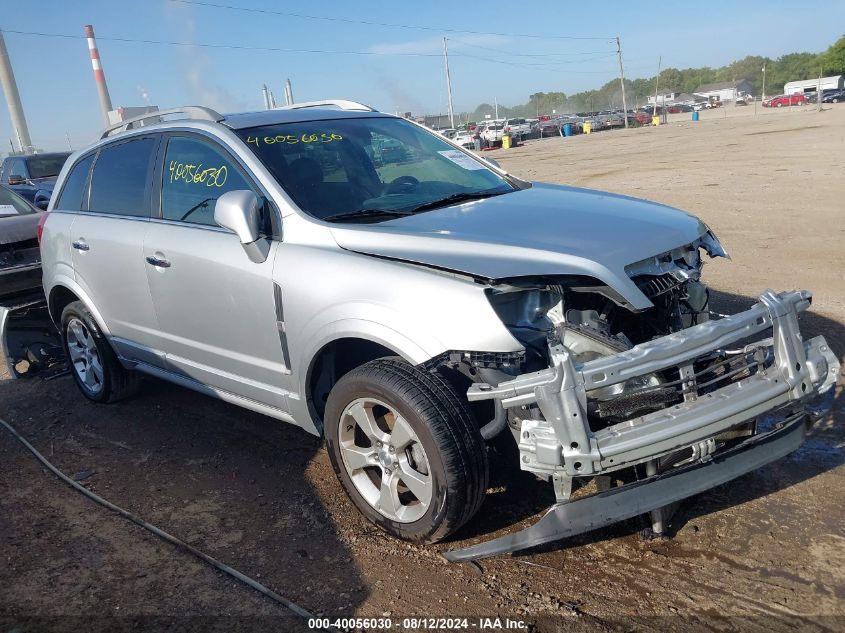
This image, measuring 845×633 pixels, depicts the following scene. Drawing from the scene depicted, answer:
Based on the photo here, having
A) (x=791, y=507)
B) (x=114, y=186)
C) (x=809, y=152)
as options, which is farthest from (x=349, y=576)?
(x=809, y=152)

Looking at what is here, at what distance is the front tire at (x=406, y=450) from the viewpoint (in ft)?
9.50

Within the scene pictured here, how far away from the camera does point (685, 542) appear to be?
3115 mm

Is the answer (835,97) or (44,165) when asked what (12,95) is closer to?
(44,165)

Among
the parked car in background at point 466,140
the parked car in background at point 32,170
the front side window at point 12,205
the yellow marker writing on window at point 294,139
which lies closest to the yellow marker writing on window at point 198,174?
the yellow marker writing on window at point 294,139

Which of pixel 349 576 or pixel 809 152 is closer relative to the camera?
pixel 349 576

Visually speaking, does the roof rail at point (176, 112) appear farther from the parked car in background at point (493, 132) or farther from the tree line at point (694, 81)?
the tree line at point (694, 81)

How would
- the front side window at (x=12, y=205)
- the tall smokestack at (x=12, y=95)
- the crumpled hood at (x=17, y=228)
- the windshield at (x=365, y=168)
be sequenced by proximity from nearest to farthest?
the windshield at (x=365, y=168) → the crumpled hood at (x=17, y=228) → the front side window at (x=12, y=205) → the tall smokestack at (x=12, y=95)

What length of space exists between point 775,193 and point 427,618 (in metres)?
11.3

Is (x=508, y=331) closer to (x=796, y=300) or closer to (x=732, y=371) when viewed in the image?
(x=732, y=371)

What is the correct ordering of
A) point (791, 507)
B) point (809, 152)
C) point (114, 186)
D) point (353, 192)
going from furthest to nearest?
1. point (809, 152)
2. point (114, 186)
3. point (353, 192)
4. point (791, 507)

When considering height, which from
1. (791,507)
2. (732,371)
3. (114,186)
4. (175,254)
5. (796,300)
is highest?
(114,186)

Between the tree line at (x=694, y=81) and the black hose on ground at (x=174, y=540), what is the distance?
335ft

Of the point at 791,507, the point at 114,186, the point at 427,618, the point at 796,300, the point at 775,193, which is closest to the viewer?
the point at 427,618

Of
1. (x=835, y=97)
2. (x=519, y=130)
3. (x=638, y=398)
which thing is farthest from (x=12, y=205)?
(x=835, y=97)
